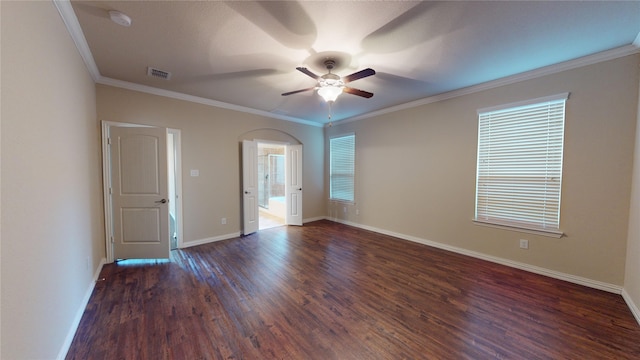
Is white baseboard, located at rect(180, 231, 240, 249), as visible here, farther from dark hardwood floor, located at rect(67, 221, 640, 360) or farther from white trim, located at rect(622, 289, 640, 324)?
white trim, located at rect(622, 289, 640, 324)

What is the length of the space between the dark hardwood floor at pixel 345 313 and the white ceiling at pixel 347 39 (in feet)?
8.71

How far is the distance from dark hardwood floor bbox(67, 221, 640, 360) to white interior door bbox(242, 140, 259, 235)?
1316 millimetres

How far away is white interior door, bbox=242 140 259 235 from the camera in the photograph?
15.6 ft

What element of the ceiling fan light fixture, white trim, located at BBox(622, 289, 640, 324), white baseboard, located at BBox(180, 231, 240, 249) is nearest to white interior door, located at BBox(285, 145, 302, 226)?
white baseboard, located at BBox(180, 231, 240, 249)

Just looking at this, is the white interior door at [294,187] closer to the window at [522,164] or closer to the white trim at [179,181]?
the white trim at [179,181]

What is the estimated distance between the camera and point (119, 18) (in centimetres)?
199

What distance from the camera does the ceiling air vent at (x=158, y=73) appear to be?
3.00 meters

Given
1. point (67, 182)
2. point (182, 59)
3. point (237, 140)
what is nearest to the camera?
point (67, 182)

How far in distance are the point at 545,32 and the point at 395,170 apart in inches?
113

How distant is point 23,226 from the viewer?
49.6 inches

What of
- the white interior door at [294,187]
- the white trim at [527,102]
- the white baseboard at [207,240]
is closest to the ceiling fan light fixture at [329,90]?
the white trim at [527,102]

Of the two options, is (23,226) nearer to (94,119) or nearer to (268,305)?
(268,305)

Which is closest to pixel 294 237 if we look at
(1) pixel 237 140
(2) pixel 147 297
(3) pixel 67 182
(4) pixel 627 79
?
(1) pixel 237 140


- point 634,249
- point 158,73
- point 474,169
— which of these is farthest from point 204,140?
point 634,249
